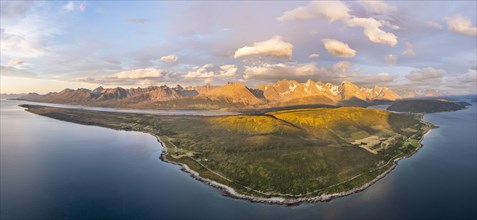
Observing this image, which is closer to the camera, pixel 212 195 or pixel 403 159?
pixel 212 195

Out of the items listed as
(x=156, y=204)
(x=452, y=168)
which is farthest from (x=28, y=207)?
(x=452, y=168)

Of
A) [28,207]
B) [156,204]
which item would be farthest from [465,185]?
[28,207]

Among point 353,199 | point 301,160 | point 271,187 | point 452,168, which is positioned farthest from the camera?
point 452,168

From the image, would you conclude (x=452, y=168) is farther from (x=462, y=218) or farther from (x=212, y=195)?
(x=212, y=195)

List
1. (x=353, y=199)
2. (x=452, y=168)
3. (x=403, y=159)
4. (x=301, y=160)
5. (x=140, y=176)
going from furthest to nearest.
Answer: (x=403, y=159) → (x=452, y=168) → (x=301, y=160) → (x=140, y=176) → (x=353, y=199)

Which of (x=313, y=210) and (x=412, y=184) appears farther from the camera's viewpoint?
(x=412, y=184)

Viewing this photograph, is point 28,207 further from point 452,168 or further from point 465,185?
point 452,168

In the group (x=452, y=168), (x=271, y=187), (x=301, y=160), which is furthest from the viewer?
(x=452, y=168)

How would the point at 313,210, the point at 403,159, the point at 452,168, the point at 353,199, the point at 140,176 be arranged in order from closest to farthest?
the point at 313,210 → the point at 353,199 → the point at 140,176 → the point at 452,168 → the point at 403,159

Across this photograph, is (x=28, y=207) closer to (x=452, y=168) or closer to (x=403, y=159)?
(x=403, y=159)
